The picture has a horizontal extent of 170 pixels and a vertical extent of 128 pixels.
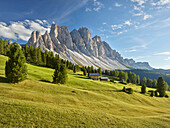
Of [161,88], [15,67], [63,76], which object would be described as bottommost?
[161,88]

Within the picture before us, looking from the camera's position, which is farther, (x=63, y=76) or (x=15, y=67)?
(x=63, y=76)

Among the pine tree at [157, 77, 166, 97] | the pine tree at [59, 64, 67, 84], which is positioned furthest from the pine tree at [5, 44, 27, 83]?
the pine tree at [157, 77, 166, 97]

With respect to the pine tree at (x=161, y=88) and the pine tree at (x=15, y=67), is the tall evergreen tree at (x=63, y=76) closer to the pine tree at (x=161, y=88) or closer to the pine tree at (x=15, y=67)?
the pine tree at (x=15, y=67)

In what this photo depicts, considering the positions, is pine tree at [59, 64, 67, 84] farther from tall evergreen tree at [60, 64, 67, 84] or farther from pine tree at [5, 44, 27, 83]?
pine tree at [5, 44, 27, 83]

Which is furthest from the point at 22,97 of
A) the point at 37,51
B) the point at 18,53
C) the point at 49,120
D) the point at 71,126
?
the point at 37,51

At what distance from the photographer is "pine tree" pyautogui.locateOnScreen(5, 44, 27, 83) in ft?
99.6

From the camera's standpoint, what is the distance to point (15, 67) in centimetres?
3130

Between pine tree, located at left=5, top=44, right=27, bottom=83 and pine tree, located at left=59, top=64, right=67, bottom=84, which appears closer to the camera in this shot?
pine tree, located at left=5, top=44, right=27, bottom=83

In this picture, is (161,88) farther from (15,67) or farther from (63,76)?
(15,67)

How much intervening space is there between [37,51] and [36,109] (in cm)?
8945

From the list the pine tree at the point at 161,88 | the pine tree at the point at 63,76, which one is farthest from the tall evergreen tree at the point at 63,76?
the pine tree at the point at 161,88

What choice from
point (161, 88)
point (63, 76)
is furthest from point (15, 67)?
point (161, 88)

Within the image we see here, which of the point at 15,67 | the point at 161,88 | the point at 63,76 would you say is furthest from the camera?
the point at 161,88

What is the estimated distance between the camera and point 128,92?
51719mm
